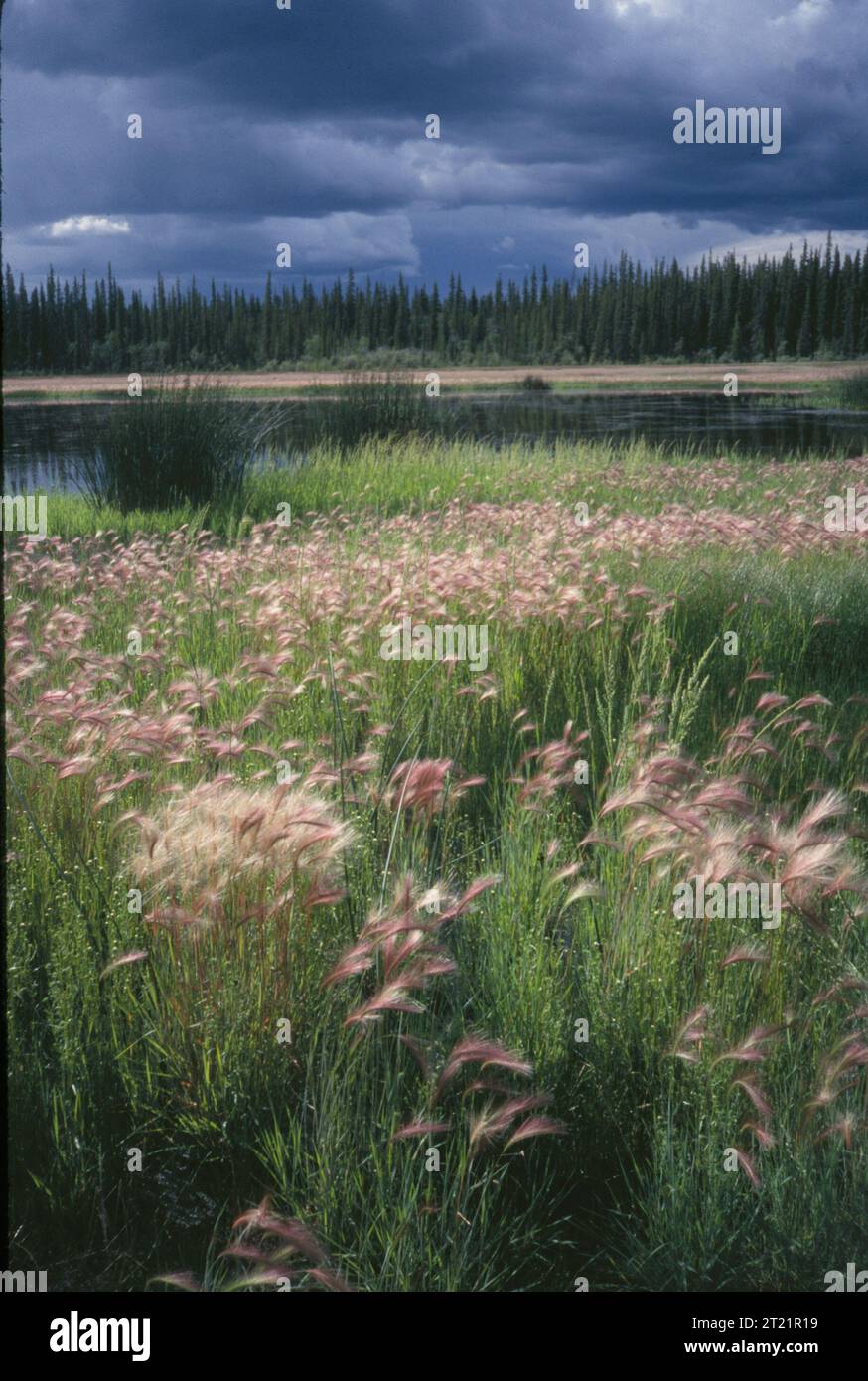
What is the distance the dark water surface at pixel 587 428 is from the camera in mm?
19109

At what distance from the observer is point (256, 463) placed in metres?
14.6

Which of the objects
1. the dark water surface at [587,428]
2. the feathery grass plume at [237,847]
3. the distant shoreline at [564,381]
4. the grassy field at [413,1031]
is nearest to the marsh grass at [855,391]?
the dark water surface at [587,428]

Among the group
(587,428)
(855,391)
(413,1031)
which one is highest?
(855,391)

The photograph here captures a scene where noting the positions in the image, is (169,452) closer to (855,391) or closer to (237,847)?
(237,847)

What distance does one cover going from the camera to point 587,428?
29.5m

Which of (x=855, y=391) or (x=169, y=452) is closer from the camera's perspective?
(x=169, y=452)

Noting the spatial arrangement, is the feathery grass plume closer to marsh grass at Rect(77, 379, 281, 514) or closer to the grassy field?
the grassy field

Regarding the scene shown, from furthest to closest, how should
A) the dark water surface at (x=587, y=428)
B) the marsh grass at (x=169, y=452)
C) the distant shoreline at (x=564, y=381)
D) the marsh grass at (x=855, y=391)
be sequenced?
the distant shoreline at (x=564, y=381) → the marsh grass at (x=855, y=391) → the dark water surface at (x=587, y=428) → the marsh grass at (x=169, y=452)

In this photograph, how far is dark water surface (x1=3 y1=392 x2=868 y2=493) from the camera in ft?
62.7

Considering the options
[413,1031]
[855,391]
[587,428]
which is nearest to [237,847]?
[413,1031]

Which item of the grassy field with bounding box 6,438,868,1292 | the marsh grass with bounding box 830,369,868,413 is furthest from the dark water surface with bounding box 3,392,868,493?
the grassy field with bounding box 6,438,868,1292

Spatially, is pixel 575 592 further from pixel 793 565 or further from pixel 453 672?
pixel 793 565

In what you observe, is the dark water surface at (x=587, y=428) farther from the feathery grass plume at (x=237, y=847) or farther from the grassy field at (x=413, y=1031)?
the feathery grass plume at (x=237, y=847)
